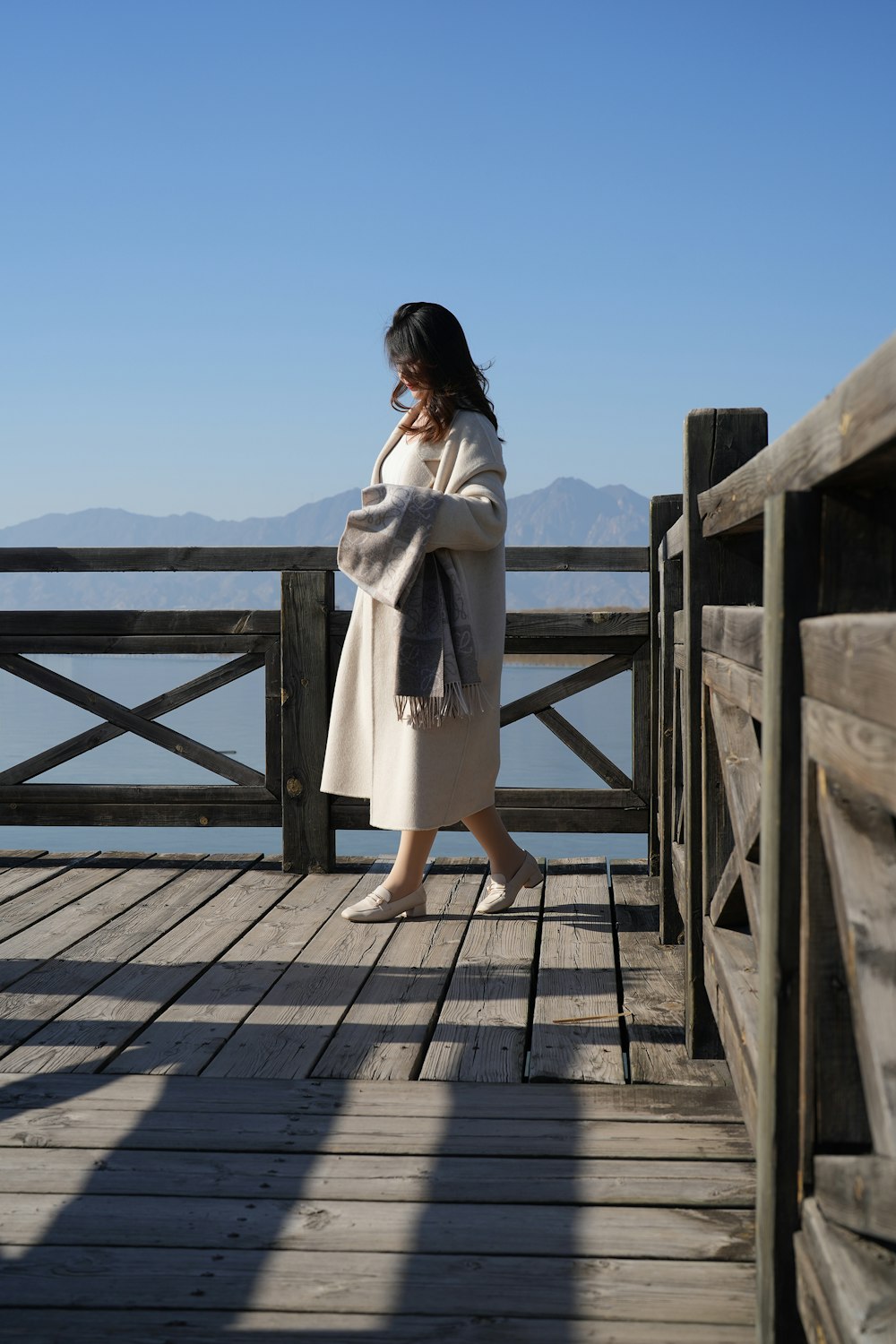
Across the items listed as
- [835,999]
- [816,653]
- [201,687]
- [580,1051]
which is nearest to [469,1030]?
[580,1051]

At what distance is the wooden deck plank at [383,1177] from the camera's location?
194 centimetres

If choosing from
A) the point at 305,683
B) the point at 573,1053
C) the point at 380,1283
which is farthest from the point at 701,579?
the point at 305,683

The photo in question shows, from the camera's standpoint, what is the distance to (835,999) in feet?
4.33

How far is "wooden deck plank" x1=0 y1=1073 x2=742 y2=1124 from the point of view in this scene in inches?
89.7

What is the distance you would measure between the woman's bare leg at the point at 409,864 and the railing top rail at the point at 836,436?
2.05 m

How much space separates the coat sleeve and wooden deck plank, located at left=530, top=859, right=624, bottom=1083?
1.15 metres

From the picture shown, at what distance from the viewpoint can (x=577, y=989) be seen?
3078mm

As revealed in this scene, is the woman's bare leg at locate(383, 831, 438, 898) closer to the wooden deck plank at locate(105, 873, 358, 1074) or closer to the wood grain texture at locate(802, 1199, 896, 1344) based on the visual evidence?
the wooden deck plank at locate(105, 873, 358, 1074)

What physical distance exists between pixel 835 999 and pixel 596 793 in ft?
10.4

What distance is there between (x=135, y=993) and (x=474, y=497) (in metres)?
1.60

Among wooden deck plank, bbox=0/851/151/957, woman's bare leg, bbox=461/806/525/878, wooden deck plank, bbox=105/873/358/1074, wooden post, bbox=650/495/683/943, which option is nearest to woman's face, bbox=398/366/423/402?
wooden post, bbox=650/495/683/943

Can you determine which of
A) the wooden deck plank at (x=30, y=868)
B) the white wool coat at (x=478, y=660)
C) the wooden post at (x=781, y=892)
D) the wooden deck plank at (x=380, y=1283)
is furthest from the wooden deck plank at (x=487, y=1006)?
the wooden deck plank at (x=30, y=868)

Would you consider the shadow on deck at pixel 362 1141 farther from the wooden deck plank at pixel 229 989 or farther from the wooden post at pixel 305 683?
the wooden post at pixel 305 683

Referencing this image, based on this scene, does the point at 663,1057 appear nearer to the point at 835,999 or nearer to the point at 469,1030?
the point at 469,1030
